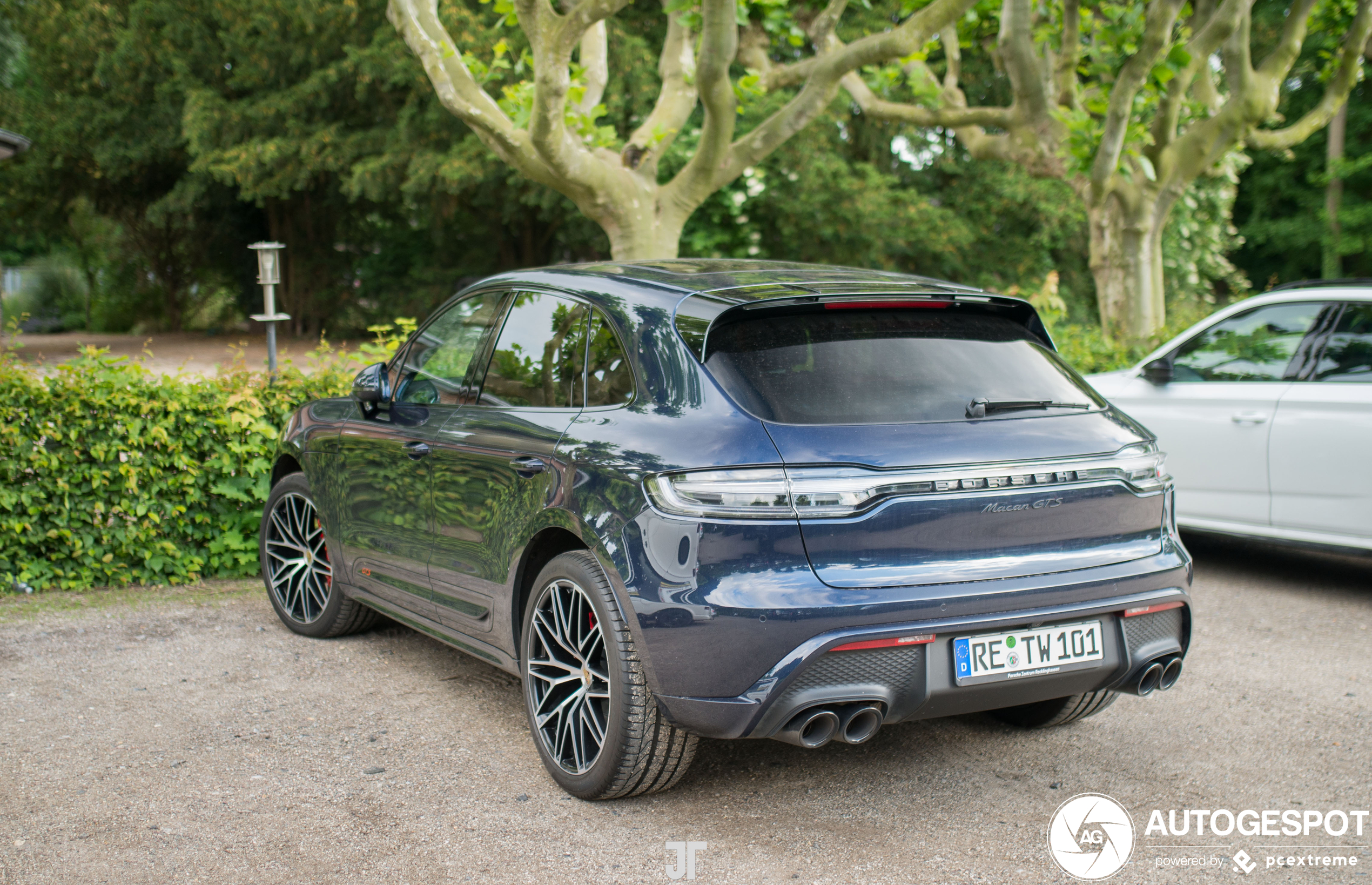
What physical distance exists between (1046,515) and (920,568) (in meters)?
0.44

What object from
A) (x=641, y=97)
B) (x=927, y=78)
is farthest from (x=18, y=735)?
Answer: (x=641, y=97)

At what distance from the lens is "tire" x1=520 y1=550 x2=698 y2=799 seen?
3.27 metres

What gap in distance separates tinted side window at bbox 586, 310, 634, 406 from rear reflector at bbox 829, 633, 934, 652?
1.00 m

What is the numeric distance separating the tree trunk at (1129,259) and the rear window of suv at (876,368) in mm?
8869

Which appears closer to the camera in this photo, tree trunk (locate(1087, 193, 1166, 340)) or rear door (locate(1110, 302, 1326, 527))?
rear door (locate(1110, 302, 1326, 527))

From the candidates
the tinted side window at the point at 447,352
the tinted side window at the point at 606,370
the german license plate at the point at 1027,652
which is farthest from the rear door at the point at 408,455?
the german license plate at the point at 1027,652

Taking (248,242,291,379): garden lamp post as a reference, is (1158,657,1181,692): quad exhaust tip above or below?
below

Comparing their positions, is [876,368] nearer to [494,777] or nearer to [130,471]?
[494,777]

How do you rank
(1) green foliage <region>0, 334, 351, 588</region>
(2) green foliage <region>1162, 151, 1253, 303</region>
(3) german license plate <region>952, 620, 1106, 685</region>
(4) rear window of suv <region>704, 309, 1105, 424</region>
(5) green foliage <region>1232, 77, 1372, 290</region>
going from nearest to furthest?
(3) german license plate <region>952, 620, 1106, 685</region>
(4) rear window of suv <region>704, 309, 1105, 424</region>
(1) green foliage <region>0, 334, 351, 588</region>
(2) green foliage <region>1162, 151, 1253, 303</region>
(5) green foliage <region>1232, 77, 1372, 290</region>

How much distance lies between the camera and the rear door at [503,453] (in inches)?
144

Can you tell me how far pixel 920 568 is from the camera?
3078mm

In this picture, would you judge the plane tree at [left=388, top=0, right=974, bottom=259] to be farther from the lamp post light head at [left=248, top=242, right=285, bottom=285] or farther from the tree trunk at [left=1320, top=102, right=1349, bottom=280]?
the tree trunk at [left=1320, top=102, right=1349, bottom=280]

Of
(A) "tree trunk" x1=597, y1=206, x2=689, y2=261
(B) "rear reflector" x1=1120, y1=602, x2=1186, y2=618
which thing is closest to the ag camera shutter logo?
(B) "rear reflector" x1=1120, y1=602, x2=1186, y2=618

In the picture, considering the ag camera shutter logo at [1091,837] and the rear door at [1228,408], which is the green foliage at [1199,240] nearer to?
the rear door at [1228,408]
